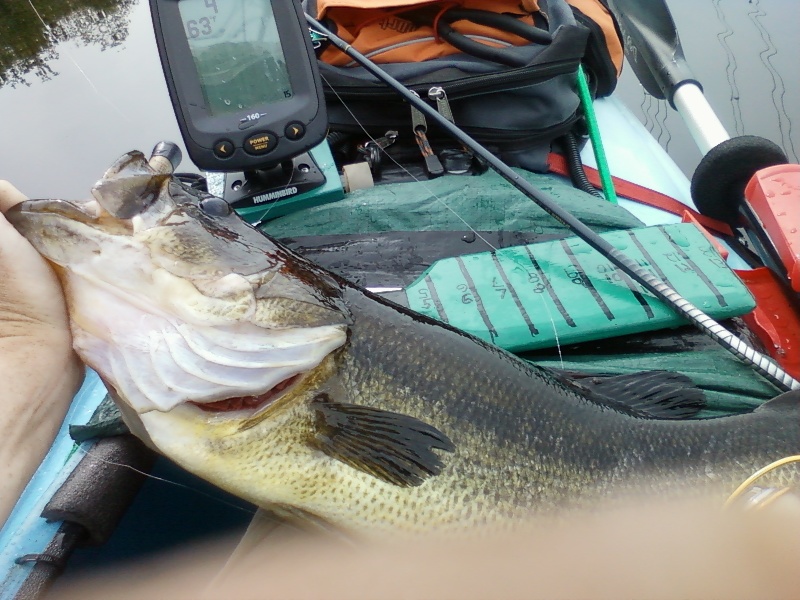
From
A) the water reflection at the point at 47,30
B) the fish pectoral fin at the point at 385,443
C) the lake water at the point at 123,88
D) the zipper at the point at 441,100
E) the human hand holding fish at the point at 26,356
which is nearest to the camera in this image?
the human hand holding fish at the point at 26,356

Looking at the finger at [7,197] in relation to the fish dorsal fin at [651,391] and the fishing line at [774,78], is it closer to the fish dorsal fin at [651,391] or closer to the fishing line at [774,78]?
the fish dorsal fin at [651,391]

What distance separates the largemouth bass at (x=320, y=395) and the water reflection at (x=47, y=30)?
3.77 metres

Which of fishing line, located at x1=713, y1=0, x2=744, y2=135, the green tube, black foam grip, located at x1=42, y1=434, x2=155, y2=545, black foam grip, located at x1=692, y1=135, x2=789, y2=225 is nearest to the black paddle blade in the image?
the green tube

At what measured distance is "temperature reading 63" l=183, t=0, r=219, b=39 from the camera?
185 centimetres

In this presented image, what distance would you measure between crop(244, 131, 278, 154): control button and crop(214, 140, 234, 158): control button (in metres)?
0.05

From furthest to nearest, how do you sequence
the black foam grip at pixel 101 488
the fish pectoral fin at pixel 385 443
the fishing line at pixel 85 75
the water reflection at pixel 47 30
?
the water reflection at pixel 47 30
the fishing line at pixel 85 75
the black foam grip at pixel 101 488
the fish pectoral fin at pixel 385 443

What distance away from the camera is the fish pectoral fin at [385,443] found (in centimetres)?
107

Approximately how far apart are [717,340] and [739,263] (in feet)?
3.12

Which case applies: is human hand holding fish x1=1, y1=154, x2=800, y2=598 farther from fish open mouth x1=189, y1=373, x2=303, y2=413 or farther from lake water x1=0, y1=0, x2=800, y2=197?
lake water x1=0, y1=0, x2=800, y2=197

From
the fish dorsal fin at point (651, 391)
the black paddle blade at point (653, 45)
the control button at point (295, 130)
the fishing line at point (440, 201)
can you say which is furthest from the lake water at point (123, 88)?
the fish dorsal fin at point (651, 391)

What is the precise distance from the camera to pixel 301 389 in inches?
43.6

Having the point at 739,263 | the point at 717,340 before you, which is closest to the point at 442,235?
the point at 717,340

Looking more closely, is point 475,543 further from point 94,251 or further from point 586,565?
point 94,251

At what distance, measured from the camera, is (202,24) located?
6.12 ft
